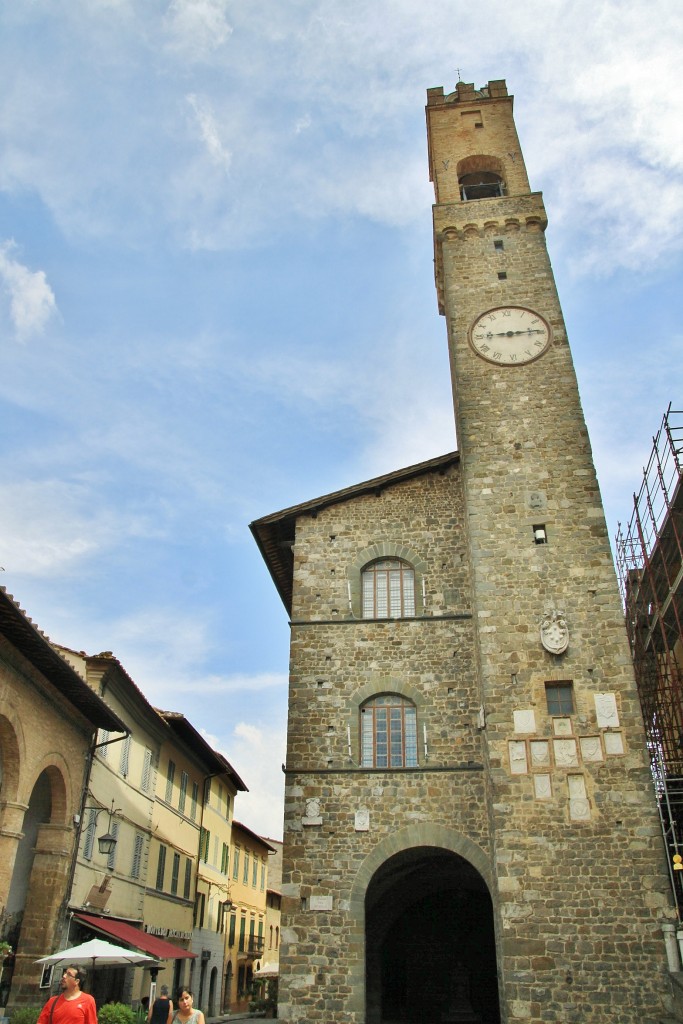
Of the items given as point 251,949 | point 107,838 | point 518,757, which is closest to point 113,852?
point 107,838

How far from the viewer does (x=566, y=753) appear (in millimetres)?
12867

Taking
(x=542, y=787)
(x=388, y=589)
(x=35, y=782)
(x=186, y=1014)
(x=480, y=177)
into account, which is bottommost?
(x=186, y=1014)

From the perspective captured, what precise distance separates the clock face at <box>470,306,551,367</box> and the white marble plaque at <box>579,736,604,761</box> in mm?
8079

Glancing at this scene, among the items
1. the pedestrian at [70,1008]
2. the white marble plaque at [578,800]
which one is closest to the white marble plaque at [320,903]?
the white marble plaque at [578,800]

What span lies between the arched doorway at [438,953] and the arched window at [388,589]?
19.2ft

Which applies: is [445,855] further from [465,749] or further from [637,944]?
[637,944]

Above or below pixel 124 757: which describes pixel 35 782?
below

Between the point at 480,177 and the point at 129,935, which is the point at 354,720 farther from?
the point at 480,177

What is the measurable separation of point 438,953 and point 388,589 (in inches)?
355

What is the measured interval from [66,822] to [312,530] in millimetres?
7245

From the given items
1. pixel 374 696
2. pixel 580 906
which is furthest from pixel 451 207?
pixel 580 906

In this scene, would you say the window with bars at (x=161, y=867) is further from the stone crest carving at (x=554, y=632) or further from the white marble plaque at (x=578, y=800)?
the stone crest carving at (x=554, y=632)

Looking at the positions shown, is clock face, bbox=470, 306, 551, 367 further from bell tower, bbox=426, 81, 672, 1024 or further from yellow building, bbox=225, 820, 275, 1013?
yellow building, bbox=225, 820, 275, 1013

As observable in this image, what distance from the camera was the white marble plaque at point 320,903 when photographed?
508 inches
